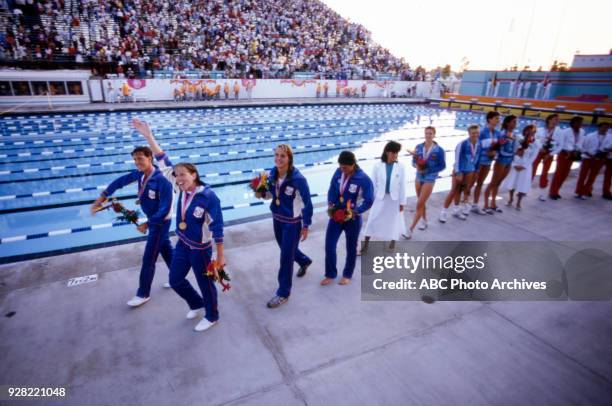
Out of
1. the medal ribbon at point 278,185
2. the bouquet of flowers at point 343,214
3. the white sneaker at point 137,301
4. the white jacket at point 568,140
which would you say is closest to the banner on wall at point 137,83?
the white sneaker at point 137,301

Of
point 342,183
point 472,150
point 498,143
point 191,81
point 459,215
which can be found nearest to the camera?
point 342,183

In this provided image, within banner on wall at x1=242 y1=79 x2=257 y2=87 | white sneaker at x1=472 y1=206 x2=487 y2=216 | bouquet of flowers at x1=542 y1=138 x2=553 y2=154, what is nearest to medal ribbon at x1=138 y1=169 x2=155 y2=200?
white sneaker at x1=472 y1=206 x2=487 y2=216

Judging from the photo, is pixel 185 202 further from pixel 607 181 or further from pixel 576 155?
pixel 607 181

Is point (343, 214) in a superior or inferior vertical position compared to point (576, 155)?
inferior

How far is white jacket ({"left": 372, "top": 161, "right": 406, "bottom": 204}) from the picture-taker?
3.95 meters

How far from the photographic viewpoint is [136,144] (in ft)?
34.2

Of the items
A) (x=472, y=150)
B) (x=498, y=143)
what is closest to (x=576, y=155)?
(x=498, y=143)

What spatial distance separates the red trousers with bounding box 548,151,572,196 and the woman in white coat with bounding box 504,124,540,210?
3.32ft

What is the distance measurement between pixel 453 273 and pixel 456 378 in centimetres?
160

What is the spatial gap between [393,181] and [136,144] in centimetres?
928

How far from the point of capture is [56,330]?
2.91m

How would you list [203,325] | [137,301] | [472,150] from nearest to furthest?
[203,325], [137,301], [472,150]

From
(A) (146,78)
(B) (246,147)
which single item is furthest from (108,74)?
(B) (246,147)

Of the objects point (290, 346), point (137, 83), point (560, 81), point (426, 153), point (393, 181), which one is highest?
point (560, 81)
